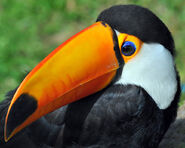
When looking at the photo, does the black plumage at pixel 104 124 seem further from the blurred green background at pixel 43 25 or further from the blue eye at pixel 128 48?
the blurred green background at pixel 43 25

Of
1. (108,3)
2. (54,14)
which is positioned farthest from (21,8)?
(108,3)

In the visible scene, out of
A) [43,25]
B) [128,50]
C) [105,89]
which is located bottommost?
[43,25]

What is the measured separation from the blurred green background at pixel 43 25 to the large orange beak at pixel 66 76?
8.35 feet

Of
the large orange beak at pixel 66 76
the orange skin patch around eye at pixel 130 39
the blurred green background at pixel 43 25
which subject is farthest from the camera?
the blurred green background at pixel 43 25

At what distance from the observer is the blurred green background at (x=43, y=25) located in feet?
17.6

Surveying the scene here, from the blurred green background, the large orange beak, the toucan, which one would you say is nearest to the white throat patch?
the toucan

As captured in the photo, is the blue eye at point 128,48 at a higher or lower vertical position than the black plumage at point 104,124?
higher

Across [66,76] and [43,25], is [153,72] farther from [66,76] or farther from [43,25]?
[43,25]

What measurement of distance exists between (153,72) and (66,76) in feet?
1.88

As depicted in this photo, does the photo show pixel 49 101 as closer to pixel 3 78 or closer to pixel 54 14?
pixel 3 78

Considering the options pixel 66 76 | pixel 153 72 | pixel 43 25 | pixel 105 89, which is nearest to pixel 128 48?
pixel 153 72

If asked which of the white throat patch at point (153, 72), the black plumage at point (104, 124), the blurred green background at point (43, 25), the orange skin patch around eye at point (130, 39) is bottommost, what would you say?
the blurred green background at point (43, 25)

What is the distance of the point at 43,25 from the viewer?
610 cm

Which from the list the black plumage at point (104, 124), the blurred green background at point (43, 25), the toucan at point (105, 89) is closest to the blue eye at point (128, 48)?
the toucan at point (105, 89)
